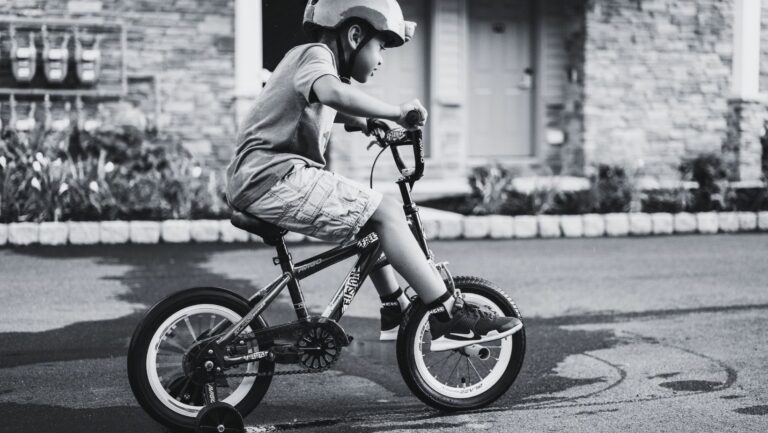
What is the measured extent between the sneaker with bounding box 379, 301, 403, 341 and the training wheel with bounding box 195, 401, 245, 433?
773 millimetres

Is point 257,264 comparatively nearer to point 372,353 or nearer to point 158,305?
point 372,353

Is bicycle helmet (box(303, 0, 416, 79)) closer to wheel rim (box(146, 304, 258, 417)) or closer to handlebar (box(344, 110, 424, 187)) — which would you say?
handlebar (box(344, 110, 424, 187))

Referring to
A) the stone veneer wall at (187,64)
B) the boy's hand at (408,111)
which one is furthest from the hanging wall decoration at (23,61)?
the boy's hand at (408,111)

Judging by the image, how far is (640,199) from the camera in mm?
12164

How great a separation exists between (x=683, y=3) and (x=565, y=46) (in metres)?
1.76

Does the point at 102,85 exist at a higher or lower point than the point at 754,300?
higher

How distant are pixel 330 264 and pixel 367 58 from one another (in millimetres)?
868

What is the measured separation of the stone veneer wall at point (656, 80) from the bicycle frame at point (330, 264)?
10.4 m

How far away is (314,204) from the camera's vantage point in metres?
4.27

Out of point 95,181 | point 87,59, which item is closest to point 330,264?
point 95,181

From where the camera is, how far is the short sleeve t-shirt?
14.0 feet

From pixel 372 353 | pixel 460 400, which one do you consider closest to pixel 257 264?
pixel 372 353

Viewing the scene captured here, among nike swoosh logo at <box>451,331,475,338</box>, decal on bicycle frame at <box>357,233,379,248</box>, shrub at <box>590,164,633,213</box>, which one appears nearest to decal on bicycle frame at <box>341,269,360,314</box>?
decal on bicycle frame at <box>357,233,379,248</box>

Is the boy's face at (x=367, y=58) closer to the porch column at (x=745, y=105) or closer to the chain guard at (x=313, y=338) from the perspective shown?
the chain guard at (x=313, y=338)
